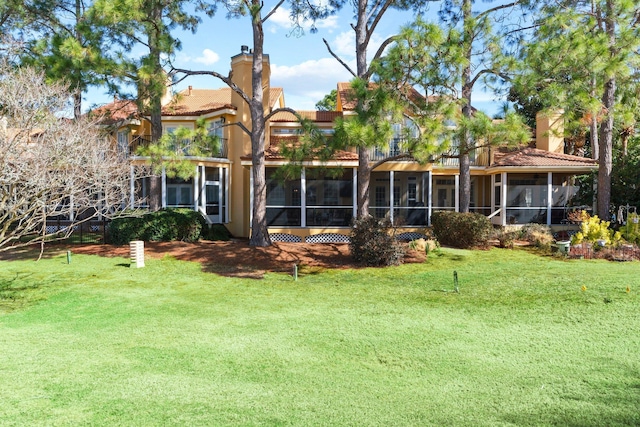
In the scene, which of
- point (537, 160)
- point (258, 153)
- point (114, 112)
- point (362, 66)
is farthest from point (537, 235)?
point (114, 112)

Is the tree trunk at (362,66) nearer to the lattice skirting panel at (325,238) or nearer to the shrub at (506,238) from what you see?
the lattice skirting panel at (325,238)

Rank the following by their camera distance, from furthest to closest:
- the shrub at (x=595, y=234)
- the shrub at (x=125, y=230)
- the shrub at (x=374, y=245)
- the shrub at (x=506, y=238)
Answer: the shrub at (x=125, y=230) < the shrub at (x=506, y=238) < the shrub at (x=595, y=234) < the shrub at (x=374, y=245)

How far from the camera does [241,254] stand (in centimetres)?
1452

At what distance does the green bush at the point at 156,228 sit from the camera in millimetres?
16578

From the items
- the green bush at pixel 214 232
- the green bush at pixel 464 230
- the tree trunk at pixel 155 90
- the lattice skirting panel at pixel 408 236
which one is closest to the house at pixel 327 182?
the lattice skirting panel at pixel 408 236

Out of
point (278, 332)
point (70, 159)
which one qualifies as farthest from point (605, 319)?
point (70, 159)

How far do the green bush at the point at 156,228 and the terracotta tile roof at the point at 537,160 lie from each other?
13345mm

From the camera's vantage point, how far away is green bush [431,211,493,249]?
15.3m

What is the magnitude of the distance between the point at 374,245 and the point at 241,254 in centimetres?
438

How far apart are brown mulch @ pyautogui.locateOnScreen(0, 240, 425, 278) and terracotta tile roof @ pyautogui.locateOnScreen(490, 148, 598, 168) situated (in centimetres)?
867

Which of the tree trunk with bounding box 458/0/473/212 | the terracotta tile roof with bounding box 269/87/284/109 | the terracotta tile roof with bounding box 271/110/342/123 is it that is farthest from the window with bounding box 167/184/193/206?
the tree trunk with bounding box 458/0/473/212

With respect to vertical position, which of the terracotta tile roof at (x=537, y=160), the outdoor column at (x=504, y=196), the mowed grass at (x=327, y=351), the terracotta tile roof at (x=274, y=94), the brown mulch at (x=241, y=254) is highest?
the terracotta tile roof at (x=274, y=94)

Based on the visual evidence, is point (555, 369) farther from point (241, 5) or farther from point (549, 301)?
point (241, 5)

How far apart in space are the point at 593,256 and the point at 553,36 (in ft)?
21.3
